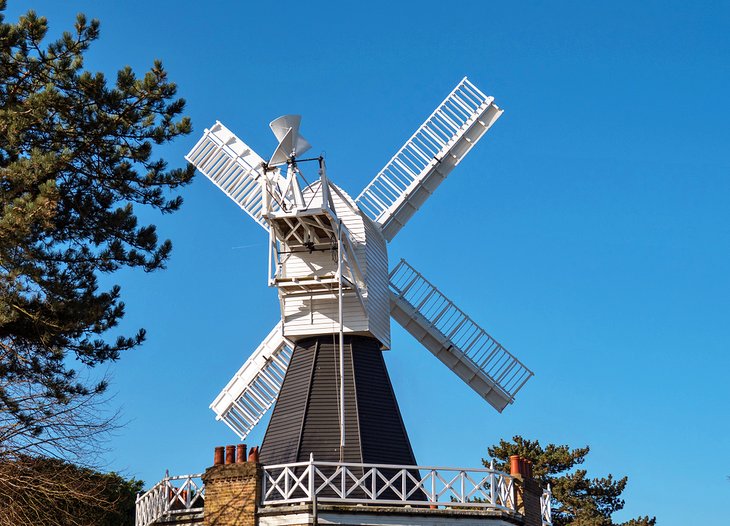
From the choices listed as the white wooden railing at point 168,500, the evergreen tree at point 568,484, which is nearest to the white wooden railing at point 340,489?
the white wooden railing at point 168,500

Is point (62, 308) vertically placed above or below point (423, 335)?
below

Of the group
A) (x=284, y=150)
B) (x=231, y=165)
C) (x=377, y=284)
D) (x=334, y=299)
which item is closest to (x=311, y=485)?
(x=334, y=299)

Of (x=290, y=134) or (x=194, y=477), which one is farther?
(x=290, y=134)

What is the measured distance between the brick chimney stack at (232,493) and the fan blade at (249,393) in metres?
4.65

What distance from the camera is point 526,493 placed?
21.6 meters

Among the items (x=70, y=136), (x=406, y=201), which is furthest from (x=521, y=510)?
→ (x=70, y=136)

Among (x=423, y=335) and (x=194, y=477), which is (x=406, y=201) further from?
(x=194, y=477)

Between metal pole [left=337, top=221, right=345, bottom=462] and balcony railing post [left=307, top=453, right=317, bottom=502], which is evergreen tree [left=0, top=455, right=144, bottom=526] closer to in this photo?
balcony railing post [left=307, top=453, right=317, bottom=502]

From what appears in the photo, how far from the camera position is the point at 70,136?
19.0 meters

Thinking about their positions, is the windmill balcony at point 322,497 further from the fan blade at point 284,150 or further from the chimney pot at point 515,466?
the fan blade at point 284,150

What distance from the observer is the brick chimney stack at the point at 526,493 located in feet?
70.1

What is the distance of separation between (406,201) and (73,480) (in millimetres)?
10772

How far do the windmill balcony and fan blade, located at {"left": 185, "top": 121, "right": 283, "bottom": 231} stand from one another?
682 cm

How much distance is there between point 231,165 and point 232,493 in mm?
9063
